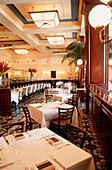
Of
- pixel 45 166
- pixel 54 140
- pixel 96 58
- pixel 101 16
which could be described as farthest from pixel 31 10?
pixel 45 166

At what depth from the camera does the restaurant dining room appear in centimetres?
160

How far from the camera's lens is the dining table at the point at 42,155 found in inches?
54.7

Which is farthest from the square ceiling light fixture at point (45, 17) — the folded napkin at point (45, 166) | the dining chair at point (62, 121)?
the folded napkin at point (45, 166)

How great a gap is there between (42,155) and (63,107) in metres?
2.56

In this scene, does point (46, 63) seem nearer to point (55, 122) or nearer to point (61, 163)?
point (55, 122)

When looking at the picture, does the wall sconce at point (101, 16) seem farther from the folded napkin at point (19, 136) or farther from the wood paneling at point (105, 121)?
the folded napkin at point (19, 136)

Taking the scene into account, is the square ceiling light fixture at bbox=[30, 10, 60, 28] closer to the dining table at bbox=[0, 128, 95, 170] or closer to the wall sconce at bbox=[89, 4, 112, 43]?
the wall sconce at bbox=[89, 4, 112, 43]

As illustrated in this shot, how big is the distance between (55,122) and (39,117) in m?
0.43

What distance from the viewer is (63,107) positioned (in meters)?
4.11

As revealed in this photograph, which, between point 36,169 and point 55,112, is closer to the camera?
point 36,169

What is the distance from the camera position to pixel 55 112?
3818 mm

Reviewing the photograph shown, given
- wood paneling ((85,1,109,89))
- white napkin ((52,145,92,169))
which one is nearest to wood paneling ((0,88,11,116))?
wood paneling ((85,1,109,89))

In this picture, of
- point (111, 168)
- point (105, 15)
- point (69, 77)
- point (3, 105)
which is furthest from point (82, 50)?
A: point (69, 77)

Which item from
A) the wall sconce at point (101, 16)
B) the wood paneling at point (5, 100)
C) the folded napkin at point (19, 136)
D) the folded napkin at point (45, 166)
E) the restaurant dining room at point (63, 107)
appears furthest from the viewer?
the wood paneling at point (5, 100)
